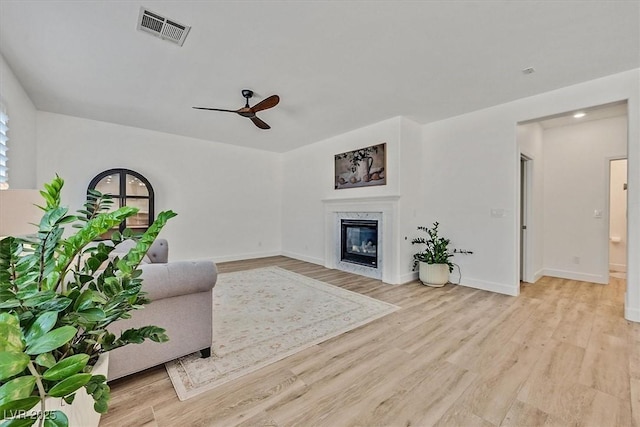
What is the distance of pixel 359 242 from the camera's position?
5027 millimetres

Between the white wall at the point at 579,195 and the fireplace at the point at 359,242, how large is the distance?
10.1 feet

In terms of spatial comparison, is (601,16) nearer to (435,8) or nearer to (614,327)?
(435,8)

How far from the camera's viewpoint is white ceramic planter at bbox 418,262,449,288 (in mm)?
3969

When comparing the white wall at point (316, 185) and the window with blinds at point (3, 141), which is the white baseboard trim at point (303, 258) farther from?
the window with blinds at point (3, 141)

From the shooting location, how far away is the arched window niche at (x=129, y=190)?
4.55 metres

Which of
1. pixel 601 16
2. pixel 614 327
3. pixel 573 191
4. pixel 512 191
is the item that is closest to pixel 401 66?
pixel 601 16

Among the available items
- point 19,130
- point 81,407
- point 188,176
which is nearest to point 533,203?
point 81,407

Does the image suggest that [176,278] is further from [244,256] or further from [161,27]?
[244,256]

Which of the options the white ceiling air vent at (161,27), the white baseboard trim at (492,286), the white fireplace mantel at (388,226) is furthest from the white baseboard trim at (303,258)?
the white ceiling air vent at (161,27)

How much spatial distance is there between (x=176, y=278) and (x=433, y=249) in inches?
144

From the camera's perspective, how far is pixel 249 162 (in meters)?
6.38

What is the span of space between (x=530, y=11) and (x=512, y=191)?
A: 7.34 ft

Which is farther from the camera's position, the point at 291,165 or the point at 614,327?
the point at 291,165

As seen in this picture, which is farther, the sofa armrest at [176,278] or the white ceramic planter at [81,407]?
the sofa armrest at [176,278]
